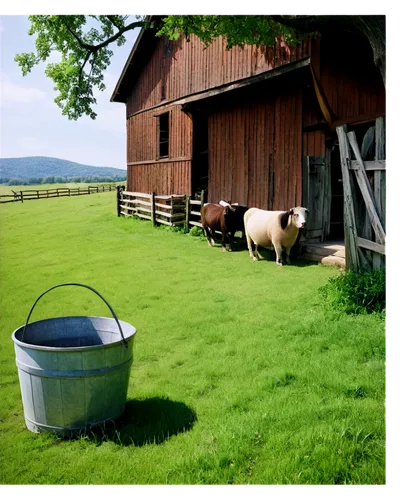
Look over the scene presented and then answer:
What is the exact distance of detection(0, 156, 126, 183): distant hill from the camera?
10.6 ft

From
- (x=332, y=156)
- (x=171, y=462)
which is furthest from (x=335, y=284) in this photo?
(x=332, y=156)

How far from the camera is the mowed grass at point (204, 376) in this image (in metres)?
2.64

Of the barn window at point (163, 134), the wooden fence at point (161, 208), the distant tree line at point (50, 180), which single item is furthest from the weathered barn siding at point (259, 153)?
the distant tree line at point (50, 180)

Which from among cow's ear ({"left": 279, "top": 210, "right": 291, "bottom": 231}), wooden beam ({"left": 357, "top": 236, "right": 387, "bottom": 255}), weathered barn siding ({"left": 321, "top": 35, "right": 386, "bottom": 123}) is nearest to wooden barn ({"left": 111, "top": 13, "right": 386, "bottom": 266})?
weathered barn siding ({"left": 321, "top": 35, "right": 386, "bottom": 123})

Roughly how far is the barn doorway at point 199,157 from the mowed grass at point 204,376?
760cm

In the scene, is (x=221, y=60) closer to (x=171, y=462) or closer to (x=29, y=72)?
(x=29, y=72)

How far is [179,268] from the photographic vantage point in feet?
23.3

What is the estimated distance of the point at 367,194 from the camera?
571 cm

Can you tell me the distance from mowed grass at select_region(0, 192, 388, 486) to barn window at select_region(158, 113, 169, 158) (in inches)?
373

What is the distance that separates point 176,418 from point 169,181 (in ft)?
41.4

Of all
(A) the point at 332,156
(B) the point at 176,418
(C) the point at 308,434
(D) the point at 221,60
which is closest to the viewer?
(C) the point at 308,434

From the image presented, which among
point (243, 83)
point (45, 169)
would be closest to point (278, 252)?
point (243, 83)

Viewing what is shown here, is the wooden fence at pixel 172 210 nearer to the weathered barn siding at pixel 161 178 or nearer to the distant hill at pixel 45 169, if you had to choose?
the weathered barn siding at pixel 161 178

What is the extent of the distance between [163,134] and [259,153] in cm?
665
